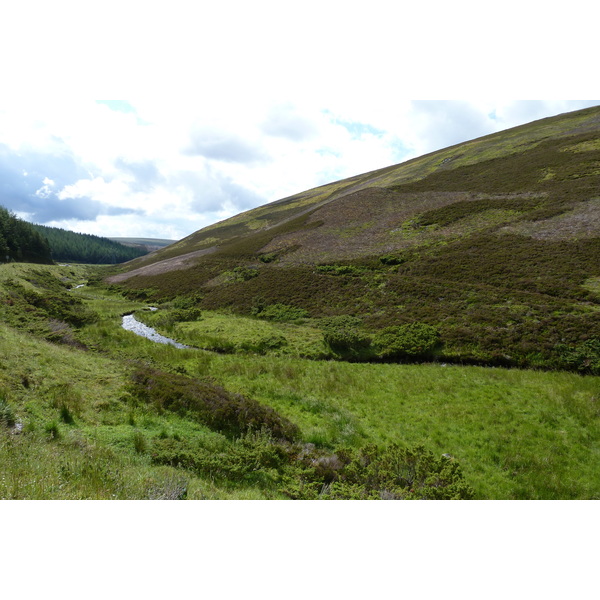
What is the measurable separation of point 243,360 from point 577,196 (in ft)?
136

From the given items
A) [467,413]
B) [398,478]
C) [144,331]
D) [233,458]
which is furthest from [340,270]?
[233,458]

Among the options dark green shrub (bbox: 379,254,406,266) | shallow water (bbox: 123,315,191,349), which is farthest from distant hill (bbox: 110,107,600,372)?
shallow water (bbox: 123,315,191,349)

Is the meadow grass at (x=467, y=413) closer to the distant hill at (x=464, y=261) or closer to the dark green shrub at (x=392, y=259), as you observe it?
the distant hill at (x=464, y=261)

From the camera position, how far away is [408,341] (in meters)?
21.1

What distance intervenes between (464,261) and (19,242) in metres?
109

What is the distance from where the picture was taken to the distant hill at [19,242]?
78438mm

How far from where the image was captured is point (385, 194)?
5956cm

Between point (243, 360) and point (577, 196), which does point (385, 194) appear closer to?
point (577, 196)

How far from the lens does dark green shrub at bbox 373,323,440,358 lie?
799 inches

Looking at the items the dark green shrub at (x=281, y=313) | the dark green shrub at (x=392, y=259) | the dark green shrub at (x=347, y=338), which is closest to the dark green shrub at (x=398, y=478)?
the dark green shrub at (x=347, y=338)

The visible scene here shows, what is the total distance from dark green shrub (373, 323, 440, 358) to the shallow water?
15.4m

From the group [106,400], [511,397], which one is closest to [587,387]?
[511,397]

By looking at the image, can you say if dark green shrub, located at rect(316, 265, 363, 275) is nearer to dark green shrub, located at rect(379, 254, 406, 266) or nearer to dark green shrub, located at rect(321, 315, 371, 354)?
dark green shrub, located at rect(379, 254, 406, 266)

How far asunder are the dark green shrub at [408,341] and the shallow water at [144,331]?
15.4 meters
